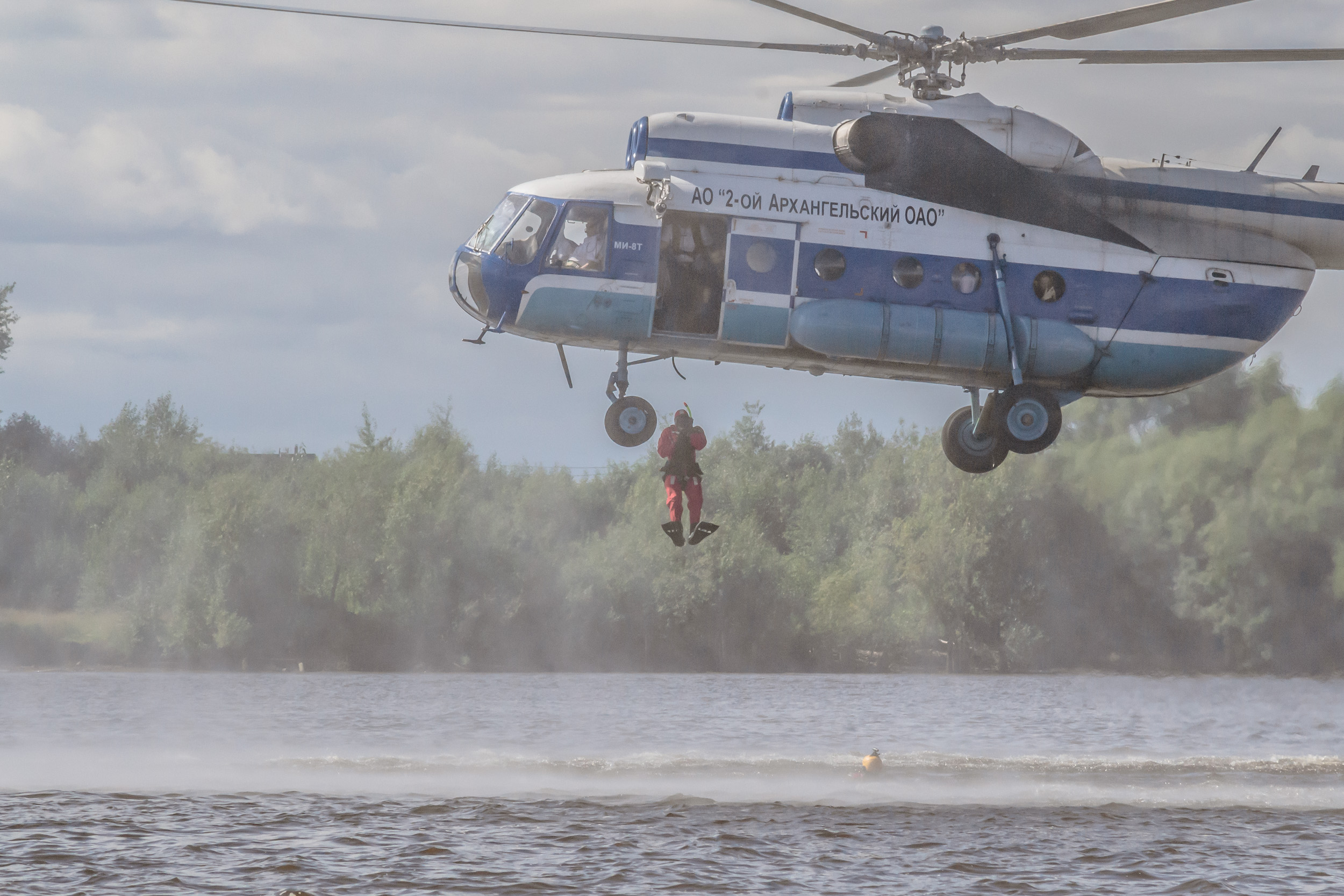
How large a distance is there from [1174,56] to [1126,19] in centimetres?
121

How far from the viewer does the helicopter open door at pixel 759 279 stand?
18.3 metres

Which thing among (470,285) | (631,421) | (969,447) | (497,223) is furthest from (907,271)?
(470,285)

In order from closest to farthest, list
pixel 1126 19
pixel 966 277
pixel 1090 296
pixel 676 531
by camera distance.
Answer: pixel 1126 19
pixel 966 277
pixel 1090 296
pixel 676 531

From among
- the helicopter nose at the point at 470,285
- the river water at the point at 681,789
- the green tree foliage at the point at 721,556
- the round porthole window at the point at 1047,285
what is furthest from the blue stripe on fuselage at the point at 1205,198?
the green tree foliage at the point at 721,556

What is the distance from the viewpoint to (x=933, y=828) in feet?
109

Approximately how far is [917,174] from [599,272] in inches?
156

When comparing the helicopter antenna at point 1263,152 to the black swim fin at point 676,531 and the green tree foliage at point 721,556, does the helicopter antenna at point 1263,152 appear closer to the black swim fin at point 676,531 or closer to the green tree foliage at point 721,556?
the black swim fin at point 676,531

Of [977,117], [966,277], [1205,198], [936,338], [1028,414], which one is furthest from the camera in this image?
[1205,198]

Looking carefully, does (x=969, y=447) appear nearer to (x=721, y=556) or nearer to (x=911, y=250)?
(x=911, y=250)

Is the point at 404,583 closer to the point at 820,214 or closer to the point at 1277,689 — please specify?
the point at 1277,689

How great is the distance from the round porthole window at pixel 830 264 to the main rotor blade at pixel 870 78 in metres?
2.28

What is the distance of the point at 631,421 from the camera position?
18672 millimetres

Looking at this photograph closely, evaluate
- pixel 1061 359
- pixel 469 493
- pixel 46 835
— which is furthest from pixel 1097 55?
pixel 469 493

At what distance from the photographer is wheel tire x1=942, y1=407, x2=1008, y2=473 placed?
2014cm
